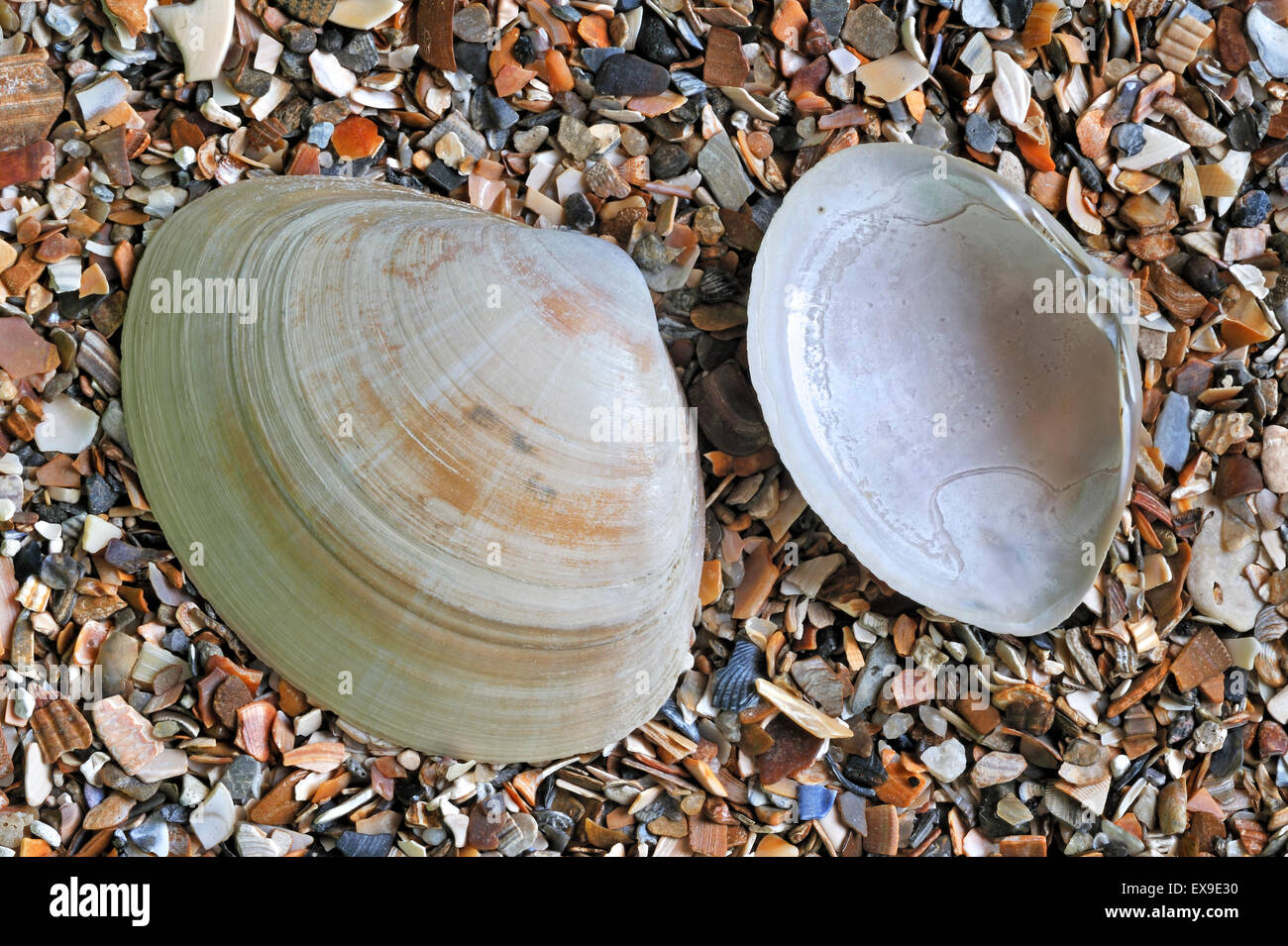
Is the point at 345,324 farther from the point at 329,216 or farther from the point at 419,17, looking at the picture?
the point at 419,17

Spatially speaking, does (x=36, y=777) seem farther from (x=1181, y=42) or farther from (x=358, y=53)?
(x=1181, y=42)

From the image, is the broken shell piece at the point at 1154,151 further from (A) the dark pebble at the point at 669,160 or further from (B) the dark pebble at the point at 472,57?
(B) the dark pebble at the point at 472,57

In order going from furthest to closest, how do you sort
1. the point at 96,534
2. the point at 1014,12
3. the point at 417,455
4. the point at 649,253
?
the point at 1014,12, the point at 649,253, the point at 96,534, the point at 417,455

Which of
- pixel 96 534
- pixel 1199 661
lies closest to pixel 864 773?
pixel 1199 661

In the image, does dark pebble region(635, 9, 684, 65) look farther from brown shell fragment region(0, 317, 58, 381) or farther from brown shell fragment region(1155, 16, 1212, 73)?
brown shell fragment region(0, 317, 58, 381)
